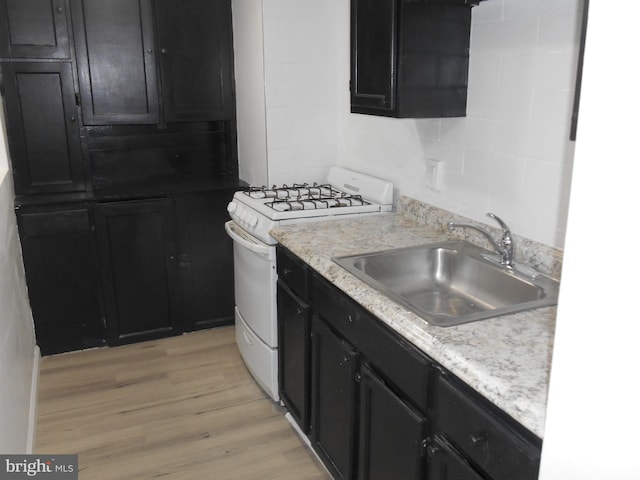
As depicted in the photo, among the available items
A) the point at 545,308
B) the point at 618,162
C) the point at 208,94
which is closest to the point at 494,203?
the point at 545,308

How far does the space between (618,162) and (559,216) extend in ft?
3.57

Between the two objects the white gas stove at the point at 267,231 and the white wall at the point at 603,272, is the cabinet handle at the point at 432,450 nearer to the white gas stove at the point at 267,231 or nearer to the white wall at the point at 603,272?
the white wall at the point at 603,272

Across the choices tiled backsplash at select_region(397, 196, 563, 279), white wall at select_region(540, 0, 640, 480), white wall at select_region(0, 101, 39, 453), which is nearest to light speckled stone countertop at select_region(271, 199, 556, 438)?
white wall at select_region(540, 0, 640, 480)

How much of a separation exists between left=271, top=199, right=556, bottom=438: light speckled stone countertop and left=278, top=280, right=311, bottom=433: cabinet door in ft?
0.89

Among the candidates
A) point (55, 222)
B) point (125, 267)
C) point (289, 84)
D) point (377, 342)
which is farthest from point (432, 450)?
point (55, 222)

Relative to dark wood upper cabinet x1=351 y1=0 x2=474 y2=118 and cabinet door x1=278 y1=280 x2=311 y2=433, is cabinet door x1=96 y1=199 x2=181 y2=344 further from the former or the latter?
dark wood upper cabinet x1=351 y1=0 x2=474 y2=118

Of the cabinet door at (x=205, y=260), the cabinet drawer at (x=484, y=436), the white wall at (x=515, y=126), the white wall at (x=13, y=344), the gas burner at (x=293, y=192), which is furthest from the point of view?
the cabinet door at (x=205, y=260)

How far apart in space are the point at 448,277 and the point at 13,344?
5.71ft

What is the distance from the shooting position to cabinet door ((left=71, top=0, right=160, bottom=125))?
3082 mm

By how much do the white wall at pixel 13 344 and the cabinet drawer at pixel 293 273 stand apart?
3.47 ft

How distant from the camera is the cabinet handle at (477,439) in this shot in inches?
48.8

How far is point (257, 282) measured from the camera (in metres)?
2.62

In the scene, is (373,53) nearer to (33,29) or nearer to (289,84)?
(289,84)

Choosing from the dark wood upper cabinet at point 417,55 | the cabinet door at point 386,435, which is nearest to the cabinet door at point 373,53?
the dark wood upper cabinet at point 417,55
